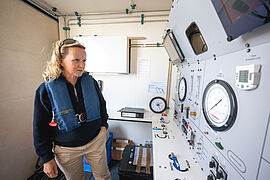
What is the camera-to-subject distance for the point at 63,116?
35.2 inches

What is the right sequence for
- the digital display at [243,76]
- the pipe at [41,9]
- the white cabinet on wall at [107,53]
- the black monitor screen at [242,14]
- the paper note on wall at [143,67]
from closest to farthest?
the black monitor screen at [242,14], the digital display at [243,76], the pipe at [41,9], the white cabinet on wall at [107,53], the paper note on wall at [143,67]

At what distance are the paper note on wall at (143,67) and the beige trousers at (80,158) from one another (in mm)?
1282

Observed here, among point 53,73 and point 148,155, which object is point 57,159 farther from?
point 148,155

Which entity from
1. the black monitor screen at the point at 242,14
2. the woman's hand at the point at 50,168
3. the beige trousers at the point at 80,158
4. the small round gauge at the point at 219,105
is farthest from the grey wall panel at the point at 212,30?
the woman's hand at the point at 50,168

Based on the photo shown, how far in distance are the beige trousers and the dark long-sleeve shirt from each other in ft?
0.15

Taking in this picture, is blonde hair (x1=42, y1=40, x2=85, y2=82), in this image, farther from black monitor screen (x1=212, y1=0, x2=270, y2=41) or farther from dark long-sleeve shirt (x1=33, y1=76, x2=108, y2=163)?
black monitor screen (x1=212, y1=0, x2=270, y2=41)

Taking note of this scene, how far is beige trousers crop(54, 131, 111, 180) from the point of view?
3.16 ft

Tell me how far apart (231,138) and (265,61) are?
403 millimetres

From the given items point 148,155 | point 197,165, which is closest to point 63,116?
point 148,155

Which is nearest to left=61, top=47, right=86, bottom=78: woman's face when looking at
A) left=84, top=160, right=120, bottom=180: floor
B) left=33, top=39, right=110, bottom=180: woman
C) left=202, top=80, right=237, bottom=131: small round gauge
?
left=33, top=39, right=110, bottom=180: woman

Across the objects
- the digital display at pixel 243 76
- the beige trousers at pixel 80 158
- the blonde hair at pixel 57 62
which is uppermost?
the blonde hair at pixel 57 62

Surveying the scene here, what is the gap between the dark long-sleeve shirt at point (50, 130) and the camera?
2.88 feet

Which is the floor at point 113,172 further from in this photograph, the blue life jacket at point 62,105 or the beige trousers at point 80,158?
the blue life jacket at point 62,105

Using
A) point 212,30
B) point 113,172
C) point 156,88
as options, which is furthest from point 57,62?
point 113,172
